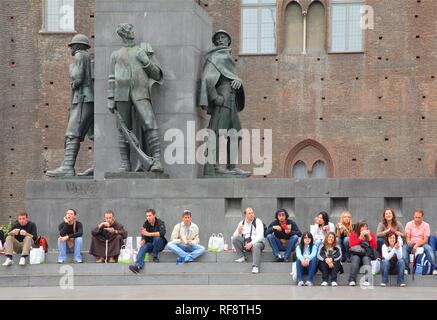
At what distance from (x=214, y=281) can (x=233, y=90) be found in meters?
4.66

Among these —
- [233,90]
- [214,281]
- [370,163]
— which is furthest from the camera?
[370,163]

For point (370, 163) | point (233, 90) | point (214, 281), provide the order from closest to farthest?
point (214, 281) < point (233, 90) < point (370, 163)

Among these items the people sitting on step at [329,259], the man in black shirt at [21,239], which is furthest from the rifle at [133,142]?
the people sitting on step at [329,259]

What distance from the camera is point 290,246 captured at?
17625mm

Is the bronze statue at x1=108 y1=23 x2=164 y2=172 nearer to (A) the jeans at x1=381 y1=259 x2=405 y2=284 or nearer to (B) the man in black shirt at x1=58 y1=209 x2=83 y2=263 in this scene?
(B) the man in black shirt at x1=58 y1=209 x2=83 y2=263

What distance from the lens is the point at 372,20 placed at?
145 ft

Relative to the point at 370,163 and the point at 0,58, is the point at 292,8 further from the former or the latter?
the point at 0,58

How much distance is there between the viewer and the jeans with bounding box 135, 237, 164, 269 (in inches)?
695

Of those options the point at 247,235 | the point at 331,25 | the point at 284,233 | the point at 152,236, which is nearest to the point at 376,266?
the point at 284,233

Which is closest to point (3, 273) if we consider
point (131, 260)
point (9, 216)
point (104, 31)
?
point (131, 260)

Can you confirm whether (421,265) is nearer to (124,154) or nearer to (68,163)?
(124,154)

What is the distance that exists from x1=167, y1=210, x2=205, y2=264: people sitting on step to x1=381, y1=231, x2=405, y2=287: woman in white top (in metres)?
2.82

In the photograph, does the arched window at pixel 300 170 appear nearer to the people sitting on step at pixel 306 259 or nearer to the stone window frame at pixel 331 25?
the stone window frame at pixel 331 25

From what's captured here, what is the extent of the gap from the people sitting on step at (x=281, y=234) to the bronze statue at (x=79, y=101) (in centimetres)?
487
